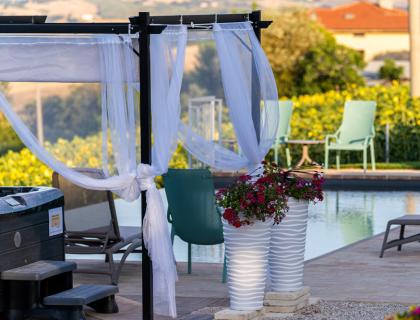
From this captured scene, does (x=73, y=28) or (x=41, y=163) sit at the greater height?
(x=73, y=28)

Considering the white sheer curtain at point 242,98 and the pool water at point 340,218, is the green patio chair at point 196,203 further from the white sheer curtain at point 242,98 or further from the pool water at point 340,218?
the pool water at point 340,218

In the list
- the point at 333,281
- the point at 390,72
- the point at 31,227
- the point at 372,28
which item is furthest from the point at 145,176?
the point at 372,28

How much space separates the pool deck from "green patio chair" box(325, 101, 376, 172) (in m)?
6.21

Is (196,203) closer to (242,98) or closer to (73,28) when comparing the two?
(242,98)

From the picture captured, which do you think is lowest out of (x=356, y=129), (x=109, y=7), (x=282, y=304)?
(x=282, y=304)

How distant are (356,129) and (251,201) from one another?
9.58 m

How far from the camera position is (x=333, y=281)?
7.95 meters

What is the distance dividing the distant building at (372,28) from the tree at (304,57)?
37046 millimetres

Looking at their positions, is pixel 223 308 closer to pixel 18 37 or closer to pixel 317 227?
pixel 18 37

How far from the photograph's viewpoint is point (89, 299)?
637 centimetres

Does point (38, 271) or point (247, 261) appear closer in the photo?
point (38, 271)

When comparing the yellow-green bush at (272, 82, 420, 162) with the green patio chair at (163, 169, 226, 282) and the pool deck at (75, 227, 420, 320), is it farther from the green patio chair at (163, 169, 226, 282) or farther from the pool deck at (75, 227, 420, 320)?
the green patio chair at (163, 169, 226, 282)

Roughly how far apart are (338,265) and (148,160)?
2.61 metres

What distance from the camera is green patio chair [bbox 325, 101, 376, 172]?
1564 centimetres
